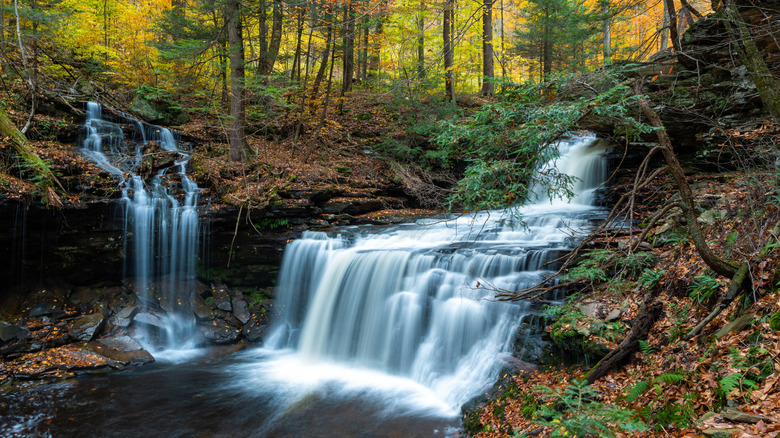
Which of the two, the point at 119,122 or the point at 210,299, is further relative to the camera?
the point at 119,122

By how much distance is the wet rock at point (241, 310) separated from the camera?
992 centimetres

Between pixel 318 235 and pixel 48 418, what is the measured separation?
20.1 ft

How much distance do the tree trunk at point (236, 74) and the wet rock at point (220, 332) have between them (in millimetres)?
5074

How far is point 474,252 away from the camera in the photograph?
325 inches

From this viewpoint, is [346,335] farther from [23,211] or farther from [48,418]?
[23,211]

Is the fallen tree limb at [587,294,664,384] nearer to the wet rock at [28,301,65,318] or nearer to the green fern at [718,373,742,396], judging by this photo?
the green fern at [718,373,742,396]

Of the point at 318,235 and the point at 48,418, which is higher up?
the point at 318,235

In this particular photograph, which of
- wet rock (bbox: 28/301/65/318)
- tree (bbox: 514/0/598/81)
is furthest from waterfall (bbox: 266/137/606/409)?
tree (bbox: 514/0/598/81)

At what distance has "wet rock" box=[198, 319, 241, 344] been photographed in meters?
9.40

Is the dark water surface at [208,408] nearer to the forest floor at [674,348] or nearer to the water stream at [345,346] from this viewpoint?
the water stream at [345,346]

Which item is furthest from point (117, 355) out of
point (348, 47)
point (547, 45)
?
point (547, 45)

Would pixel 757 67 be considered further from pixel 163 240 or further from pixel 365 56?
pixel 365 56

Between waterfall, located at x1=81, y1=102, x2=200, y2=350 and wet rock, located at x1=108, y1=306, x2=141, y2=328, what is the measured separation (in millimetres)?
369

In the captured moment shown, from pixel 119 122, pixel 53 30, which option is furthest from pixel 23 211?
pixel 53 30
